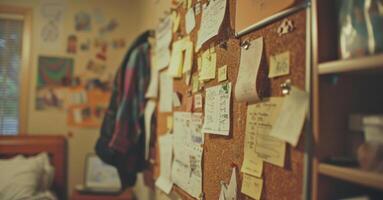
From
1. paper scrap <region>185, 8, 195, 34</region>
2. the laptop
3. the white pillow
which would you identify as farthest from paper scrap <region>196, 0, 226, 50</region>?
the laptop

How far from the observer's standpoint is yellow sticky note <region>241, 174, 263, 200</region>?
994 mm

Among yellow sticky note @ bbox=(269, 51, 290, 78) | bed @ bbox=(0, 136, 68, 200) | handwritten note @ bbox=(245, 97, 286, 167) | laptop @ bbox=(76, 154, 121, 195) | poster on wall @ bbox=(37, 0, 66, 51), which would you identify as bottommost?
laptop @ bbox=(76, 154, 121, 195)

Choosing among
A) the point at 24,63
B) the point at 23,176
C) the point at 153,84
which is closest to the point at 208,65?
the point at 153,84

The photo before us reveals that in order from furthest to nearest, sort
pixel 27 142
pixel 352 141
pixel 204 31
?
pixel 27 142 → pixel 204 31 → pixel 352 141

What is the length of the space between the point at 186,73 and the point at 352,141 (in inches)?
41.0

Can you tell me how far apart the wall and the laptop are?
0.15m

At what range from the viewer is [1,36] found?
3.23 m

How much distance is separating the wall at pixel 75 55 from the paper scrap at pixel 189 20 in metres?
1.80

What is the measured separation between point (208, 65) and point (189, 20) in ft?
1.18

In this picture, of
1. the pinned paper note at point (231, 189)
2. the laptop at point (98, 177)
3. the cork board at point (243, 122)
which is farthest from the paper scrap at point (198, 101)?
the laptop at point (98, 177)

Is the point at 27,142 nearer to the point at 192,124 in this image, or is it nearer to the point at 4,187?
the point at 4,187

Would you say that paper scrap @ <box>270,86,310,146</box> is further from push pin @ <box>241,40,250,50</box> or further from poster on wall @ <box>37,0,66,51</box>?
poster on wall @ <box>37,0,66,51</box>

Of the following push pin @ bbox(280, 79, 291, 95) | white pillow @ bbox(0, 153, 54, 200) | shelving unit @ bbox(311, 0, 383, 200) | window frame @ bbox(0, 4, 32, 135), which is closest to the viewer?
shelving unit @ bbox(311, 0, 383, 200)

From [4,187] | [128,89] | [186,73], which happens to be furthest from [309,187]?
[4,187]
